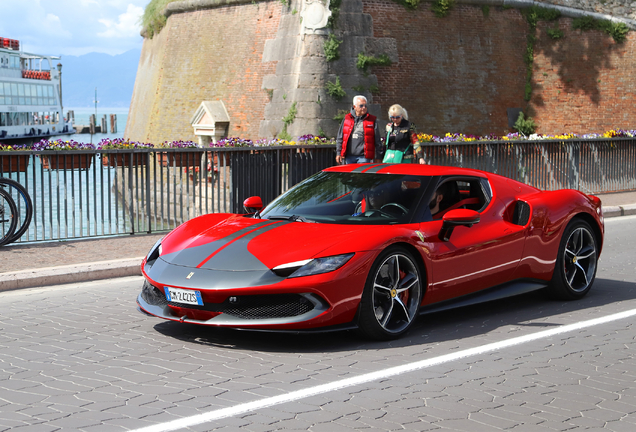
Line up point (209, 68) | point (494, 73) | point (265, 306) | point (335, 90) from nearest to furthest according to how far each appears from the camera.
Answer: point (265, 306), point (335, 90), point (494, 73), point (209, 68)

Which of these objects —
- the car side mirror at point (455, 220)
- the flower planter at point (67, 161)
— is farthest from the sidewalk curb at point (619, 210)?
the car side mirror at point (455, 220)

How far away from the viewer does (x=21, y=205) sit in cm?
1057

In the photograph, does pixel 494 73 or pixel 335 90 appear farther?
pixel 494 73

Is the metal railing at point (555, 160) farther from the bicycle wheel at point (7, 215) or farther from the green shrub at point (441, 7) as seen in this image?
the bicycle wheel at point (7, 215)

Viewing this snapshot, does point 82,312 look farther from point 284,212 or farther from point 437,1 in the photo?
point 437,1

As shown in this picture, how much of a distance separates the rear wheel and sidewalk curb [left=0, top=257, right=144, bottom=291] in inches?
189

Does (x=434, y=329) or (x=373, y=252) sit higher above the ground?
(x=373, y=252)

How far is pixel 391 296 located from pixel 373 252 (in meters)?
0.41

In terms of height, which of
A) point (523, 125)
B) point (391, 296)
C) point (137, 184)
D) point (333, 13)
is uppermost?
point (333, 13)

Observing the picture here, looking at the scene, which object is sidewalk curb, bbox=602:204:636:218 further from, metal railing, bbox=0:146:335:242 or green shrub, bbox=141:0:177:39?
green shrub, bbox=141:0:177:39

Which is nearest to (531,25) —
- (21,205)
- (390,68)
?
(390,68)

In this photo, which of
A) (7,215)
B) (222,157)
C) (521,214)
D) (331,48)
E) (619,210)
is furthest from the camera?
(331,48)

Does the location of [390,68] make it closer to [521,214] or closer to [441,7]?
[441,7]

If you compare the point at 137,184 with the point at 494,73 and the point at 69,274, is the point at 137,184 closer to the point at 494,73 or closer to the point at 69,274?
the point at 69,274
